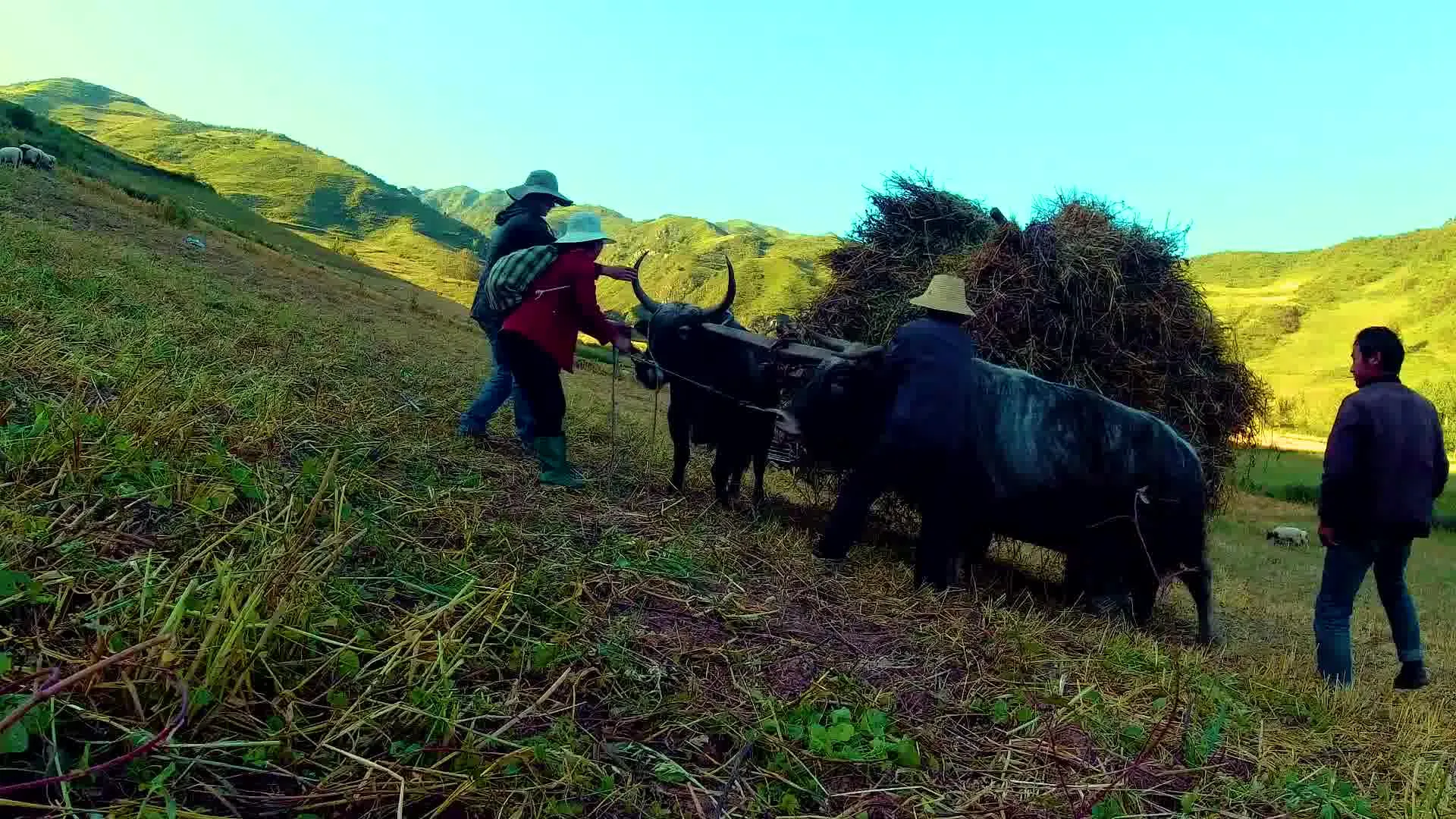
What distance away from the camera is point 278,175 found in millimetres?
96500

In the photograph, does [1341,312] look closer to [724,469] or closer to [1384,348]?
[1384,348]

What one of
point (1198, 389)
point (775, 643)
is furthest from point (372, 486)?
point (1198, 389)

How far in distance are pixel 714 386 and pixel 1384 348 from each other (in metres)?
4.12

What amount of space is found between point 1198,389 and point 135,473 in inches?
252

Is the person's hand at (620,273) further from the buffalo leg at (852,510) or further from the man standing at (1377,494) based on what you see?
the man standing at (1377,494)

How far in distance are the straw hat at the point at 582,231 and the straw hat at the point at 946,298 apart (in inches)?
80.3

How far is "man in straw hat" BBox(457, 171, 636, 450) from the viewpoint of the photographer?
19.2 feet

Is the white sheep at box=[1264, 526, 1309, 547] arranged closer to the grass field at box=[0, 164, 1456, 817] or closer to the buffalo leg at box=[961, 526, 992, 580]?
the grass field at box=[0, 164, 1456, 817]

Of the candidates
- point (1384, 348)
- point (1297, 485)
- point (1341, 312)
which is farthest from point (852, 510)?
point (1341, 312)

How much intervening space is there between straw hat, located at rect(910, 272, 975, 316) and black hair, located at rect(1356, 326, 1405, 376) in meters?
2.09

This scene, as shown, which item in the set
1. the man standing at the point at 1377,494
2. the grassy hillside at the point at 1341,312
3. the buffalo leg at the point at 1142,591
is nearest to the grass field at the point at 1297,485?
the grassy hillside at the point at 1341,312

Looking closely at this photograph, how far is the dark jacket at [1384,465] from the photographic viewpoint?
409 cm

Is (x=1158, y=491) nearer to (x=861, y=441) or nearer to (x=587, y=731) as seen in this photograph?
(x=861, y=441)

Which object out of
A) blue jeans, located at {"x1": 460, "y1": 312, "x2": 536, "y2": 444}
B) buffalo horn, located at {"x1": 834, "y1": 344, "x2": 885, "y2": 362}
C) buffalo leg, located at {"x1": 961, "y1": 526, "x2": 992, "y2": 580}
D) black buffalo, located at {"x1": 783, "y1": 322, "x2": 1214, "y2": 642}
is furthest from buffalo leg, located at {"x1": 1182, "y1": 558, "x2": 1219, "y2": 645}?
blue jeans, located at {"x1": 460, "y1": 312, "x2": 536, "y2": 444}
